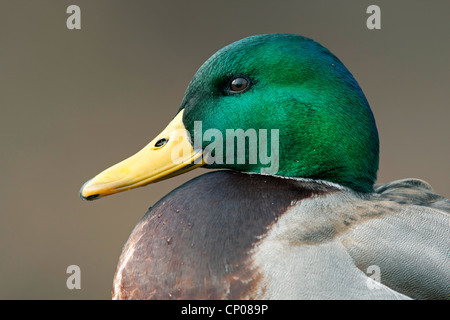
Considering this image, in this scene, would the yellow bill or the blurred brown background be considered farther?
the blurred brown background

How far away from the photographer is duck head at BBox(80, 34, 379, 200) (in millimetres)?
1479

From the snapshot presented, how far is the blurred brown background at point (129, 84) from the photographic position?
346 cm

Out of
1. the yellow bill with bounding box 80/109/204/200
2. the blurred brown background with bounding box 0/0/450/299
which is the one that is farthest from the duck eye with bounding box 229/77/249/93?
the blurred brown background with bounding box 0/0/450/299

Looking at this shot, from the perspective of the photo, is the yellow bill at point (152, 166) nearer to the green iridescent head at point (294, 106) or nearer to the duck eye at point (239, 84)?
the green iridescent head at point (294, 106)

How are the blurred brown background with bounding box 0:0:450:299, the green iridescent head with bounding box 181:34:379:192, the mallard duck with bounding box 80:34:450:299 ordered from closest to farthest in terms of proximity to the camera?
the mallard duck with bounding box 80:34:450:299
the green iridescent head with bounding box 181:34:379:192
the blurred brown background with bounding box 0:0:450:299

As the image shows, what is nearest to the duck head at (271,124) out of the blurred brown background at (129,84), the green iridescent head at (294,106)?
the green iridescent head at (294,106)

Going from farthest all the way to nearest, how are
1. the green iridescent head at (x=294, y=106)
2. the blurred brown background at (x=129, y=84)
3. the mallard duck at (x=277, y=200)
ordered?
the blurred brown background at (x=129, y=84) → the green iridescent head at (x=294, y=106) → the mallard duck at (x=277, y=200)

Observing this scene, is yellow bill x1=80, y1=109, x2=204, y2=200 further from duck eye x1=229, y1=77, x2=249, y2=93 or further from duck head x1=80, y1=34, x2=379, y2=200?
duck eye x1=229, y1=77, x2=249, y2=93

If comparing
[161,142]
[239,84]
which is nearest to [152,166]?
[161,142]

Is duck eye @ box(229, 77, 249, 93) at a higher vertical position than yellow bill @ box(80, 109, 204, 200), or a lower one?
higher

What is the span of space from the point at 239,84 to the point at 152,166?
0.26 meters

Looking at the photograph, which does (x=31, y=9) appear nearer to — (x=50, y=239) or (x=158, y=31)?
(x=158, y=31)

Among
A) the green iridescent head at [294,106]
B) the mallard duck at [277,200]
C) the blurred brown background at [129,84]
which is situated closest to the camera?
the mallard duck at [277,200]

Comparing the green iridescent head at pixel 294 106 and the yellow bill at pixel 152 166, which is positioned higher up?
the green iridescent head at pixel 294 106
